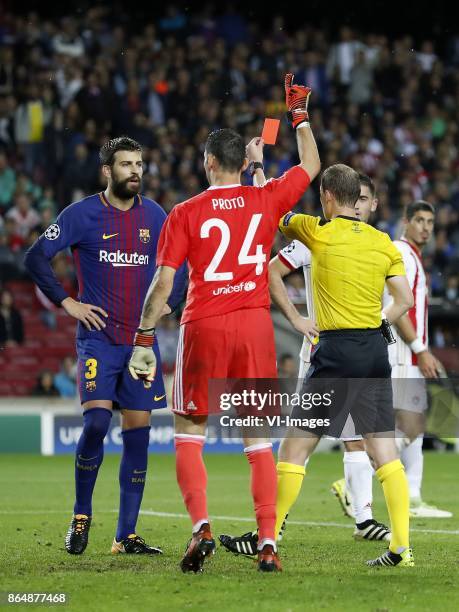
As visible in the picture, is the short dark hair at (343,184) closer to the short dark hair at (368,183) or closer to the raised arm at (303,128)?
the raised arm at (303,128)

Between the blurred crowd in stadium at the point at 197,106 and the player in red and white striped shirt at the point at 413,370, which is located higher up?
the blurred crowd in stadium at the point at 197,106

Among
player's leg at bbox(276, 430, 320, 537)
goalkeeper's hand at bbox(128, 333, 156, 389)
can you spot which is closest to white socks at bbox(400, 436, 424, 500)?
player's leg at bbox(276, 430, 320, 537)

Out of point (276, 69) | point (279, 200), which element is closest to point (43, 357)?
point (276, 69)

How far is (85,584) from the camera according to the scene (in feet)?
19.8

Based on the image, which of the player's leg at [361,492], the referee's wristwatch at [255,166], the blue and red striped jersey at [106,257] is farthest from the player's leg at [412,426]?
the referee's wristwatch at [255,166]

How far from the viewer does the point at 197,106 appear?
70.7 feet

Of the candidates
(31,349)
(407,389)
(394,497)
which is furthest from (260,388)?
(31,349)

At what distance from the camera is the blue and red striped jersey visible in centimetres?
758

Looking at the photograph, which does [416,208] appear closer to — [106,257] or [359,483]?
[359,483]

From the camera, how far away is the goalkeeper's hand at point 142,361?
6.45 meters

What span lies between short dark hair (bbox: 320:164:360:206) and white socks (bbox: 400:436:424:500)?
3.48 metres

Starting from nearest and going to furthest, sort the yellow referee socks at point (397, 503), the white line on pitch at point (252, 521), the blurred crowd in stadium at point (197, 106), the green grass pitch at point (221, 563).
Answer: the green grass pitch at point (221, 563), the yellow referee socks at point (397, 503), the white line on pitch at point (252, 521), the blurred crowd in stadium at point (197, 106)

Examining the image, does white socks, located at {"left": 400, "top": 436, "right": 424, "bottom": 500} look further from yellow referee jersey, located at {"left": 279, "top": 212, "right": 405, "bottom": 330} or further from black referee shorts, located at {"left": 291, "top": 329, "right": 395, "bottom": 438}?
yellow referee jersey, located at {"left": 279, "top": 212, "right": 405, "bottom": 330}

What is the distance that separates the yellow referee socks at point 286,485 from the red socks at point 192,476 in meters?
0.56
